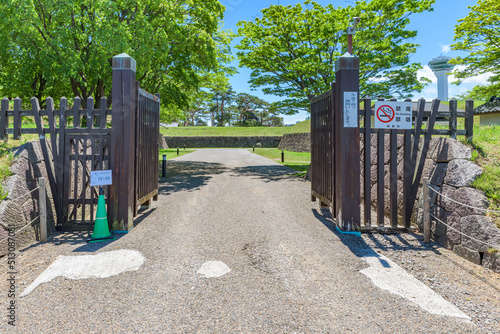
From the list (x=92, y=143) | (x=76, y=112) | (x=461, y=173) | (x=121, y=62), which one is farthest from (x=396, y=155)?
(x=76, y=112)

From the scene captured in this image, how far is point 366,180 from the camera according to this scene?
19.2 feet

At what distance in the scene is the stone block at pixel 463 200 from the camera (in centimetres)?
471

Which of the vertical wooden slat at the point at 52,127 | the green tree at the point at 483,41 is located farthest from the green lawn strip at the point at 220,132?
the vertical wooden slat at the point at 52,127

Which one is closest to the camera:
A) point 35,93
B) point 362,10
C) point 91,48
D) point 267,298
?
point 267,298

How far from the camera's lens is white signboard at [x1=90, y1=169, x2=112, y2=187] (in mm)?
5516

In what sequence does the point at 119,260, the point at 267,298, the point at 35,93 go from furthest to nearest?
1. the point at 35,93
2. the point at 119,260
3. the point at 267,298

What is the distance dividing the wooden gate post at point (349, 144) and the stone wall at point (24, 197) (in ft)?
19.7

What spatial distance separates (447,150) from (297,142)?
31651 mm

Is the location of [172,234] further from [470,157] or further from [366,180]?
[470,157]

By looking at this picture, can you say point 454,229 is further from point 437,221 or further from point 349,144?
point 349,144

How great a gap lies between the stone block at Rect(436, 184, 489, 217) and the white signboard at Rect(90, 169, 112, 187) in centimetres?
633

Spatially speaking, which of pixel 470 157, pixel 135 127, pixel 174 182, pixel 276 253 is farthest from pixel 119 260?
pixel 174 182

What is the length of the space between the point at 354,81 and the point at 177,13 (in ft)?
32.8

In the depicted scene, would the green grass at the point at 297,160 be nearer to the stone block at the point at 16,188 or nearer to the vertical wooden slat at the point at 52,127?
the vertical wooden slat at the point at 52,127
